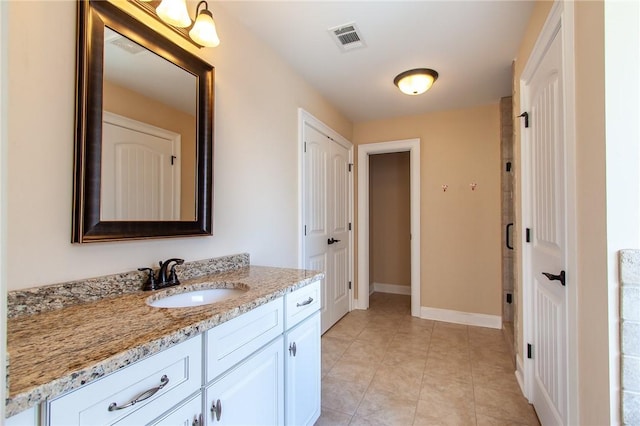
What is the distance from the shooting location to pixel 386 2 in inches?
66.7

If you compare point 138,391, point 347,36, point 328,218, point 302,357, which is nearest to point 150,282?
point 138,391

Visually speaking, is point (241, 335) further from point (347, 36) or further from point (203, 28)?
point (347, 36)

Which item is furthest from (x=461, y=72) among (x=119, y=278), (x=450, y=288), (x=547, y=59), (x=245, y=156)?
(x=119, y=278)

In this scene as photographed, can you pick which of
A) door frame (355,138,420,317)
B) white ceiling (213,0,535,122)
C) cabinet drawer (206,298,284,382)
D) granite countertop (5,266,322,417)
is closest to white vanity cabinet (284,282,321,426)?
cabinet drawer (206,298,284,382)

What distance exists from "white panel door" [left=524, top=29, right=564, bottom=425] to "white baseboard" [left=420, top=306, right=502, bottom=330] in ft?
4.71

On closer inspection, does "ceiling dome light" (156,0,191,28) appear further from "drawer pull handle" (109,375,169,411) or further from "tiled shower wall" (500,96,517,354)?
"tiled shower wall" (500,96,517,354)

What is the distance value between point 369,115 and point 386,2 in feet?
6.26

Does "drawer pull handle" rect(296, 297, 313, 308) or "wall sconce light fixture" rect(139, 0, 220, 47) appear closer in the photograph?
Answer: "wall sconce light fixture" rect(139, 0, 220, 47)

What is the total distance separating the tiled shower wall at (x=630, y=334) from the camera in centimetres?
88

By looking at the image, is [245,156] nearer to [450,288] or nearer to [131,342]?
[131,342]

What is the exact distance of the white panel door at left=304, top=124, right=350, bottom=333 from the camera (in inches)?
108

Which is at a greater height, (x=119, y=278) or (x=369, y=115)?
(x=369, y=115)

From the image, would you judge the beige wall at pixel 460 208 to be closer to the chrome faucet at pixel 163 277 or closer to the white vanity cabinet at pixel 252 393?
the white vanity cabinet at pixel 252 393

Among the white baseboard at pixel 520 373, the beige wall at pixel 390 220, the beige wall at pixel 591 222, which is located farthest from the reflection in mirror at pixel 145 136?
the beige wall at pixel 390 220
